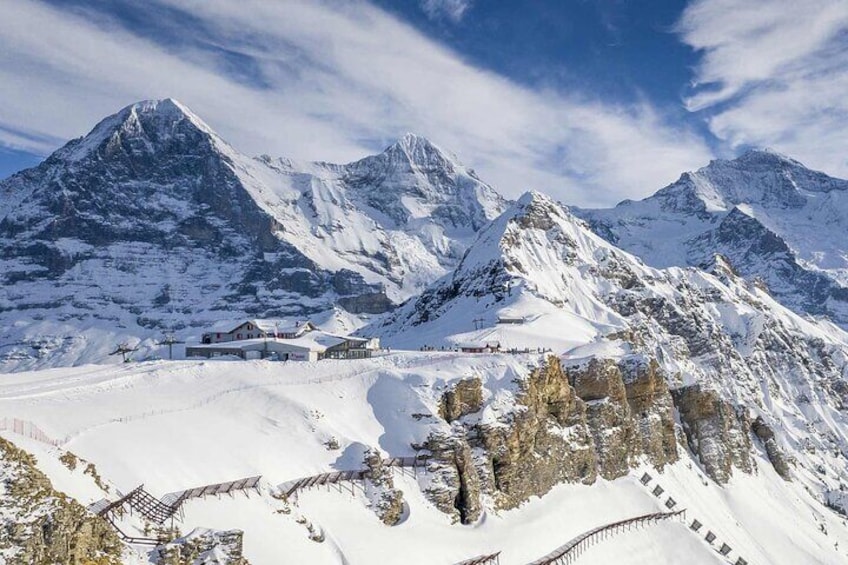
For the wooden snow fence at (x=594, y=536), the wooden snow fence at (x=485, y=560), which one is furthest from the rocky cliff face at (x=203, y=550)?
the wooden snow fence at (x=594, y=536)

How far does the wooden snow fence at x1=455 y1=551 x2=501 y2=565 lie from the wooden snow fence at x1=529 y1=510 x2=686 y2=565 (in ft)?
11.1

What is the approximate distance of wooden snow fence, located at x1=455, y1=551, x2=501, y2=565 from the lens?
150ft

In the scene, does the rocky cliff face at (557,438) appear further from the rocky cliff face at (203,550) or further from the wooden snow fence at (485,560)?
the rocky cliff face at (203,550)

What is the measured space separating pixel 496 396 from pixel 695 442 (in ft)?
157

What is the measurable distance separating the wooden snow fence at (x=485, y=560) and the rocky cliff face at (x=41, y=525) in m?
22.5

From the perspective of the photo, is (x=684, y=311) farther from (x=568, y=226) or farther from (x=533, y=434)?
(x=533, y=434)

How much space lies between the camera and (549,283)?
140 m

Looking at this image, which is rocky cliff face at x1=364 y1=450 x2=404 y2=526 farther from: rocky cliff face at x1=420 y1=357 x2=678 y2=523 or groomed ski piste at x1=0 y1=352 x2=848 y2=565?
rocky cliff face at x1=420 y1=357 x2=678 y2=523

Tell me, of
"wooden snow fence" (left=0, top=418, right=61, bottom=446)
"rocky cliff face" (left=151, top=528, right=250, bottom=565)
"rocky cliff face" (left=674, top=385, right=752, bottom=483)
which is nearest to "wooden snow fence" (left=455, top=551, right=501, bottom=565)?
"rocky cliff face" (left=151, top=528, right=250, bottom=565)

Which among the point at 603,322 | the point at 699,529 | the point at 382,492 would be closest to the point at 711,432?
the point at 699,529

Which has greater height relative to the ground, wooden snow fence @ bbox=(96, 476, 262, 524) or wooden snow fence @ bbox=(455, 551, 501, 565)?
wooden snow fence @ bbox=(96, 476, 262, 524)

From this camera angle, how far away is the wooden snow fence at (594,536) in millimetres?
52375

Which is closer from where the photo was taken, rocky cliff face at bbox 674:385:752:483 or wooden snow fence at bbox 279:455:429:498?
wooden snow fence at bbox 279:455:429:498

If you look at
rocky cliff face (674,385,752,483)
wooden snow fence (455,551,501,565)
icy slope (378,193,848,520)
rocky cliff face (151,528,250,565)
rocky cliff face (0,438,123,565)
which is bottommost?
wooden snow fence (455,551,501,565)
